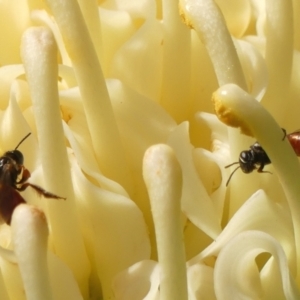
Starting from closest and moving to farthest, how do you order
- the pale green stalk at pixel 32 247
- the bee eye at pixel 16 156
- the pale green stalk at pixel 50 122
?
the pale green stalk at pixel 32 247
the pale green stalk at pixel 50 122
the bee eye at pixel 16 156

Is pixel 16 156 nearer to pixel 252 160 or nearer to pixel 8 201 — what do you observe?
pixel 8 201

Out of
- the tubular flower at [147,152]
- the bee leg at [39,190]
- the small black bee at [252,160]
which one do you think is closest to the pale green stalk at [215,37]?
the tubular flower at [147,152]

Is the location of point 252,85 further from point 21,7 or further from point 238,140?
point 21,7

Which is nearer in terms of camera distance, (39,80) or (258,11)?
(39,80)

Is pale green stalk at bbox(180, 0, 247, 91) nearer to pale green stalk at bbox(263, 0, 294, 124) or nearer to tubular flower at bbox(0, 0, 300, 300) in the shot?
tubular flower at bbox(0, 0, 300, 300)

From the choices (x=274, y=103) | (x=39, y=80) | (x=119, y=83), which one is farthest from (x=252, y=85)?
(x=39, y=80)

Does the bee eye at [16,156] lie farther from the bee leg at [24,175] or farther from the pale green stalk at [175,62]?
the pale green stalk at [175,62]

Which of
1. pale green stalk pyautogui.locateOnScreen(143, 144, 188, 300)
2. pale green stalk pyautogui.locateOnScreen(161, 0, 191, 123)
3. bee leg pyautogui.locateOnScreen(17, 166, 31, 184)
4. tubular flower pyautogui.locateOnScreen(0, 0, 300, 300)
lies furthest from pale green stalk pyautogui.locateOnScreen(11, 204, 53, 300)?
pale green stalk pyautogui.locateOnScreen(161, 0, 191, 123)
